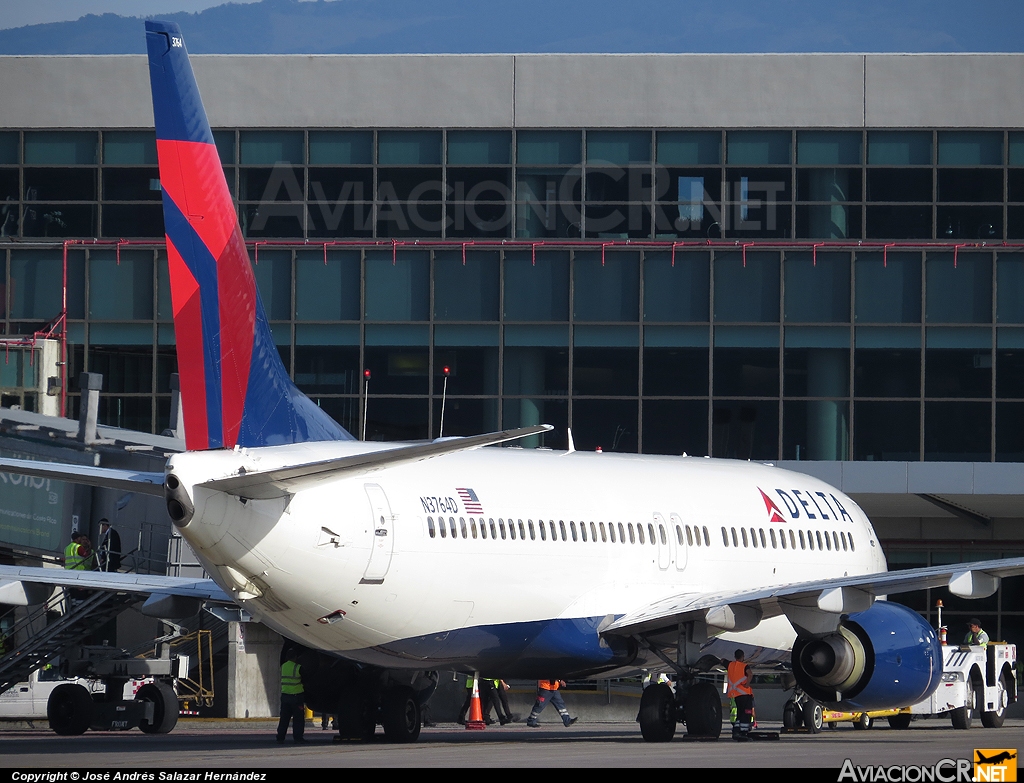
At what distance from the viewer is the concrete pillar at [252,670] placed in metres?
31.1

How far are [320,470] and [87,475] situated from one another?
254 cm

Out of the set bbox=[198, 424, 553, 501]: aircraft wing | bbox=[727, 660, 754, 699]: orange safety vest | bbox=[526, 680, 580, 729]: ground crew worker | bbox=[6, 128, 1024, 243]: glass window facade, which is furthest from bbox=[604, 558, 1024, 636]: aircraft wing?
bbox=[6, 128, 1024, 243]: glass window facade

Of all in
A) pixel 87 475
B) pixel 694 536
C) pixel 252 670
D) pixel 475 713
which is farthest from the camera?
pixel 252 670

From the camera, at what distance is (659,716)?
20719 millimetres

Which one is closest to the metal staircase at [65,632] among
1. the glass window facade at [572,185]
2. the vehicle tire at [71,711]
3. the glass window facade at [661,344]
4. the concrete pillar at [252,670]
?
the vehicle tire at [71,711]

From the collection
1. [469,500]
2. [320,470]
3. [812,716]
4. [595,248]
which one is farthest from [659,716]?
[595,248]

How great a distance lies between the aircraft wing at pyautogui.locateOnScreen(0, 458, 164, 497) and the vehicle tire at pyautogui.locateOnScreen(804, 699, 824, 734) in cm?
1343

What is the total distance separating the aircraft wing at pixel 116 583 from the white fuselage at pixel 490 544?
309cm

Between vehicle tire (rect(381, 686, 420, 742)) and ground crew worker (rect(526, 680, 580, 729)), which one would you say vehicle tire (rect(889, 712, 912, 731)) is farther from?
vehicle tire (rect(381, 686, 420, 742))

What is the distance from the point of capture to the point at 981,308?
121 ft

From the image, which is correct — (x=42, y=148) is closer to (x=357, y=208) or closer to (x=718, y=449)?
(x=357, y=208)

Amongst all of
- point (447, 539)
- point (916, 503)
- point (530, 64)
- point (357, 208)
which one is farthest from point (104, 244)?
point (447, 539)

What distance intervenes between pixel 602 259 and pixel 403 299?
4.91 metres

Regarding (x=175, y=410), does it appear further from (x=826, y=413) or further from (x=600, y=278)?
(x=826, y=413)
